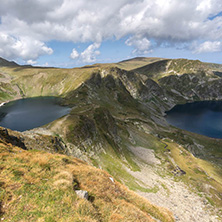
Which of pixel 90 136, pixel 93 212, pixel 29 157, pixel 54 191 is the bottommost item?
pixel 90 136

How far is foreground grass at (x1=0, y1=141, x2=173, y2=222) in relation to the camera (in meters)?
12.1

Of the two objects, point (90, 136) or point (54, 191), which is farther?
point (90, 136)

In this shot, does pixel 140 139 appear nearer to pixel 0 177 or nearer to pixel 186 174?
pixel 186 174

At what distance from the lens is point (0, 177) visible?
48.6 feet

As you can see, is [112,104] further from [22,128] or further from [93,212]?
[93,212]

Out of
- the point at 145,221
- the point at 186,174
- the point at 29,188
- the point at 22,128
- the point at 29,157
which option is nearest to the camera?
the point at 29,188

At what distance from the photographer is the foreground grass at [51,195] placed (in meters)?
12.1

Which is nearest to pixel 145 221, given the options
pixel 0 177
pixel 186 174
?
pixel 0 177

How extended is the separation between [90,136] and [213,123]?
18828 centimetres

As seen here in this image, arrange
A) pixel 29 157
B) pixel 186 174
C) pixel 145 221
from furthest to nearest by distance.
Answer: pixel 186 174 → pixel 29 157 → pixel 145 221

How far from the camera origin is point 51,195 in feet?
46.2

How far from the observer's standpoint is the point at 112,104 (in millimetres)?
189375

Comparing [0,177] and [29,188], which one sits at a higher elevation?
[0,177]

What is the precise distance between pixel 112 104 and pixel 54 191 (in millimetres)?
175761
